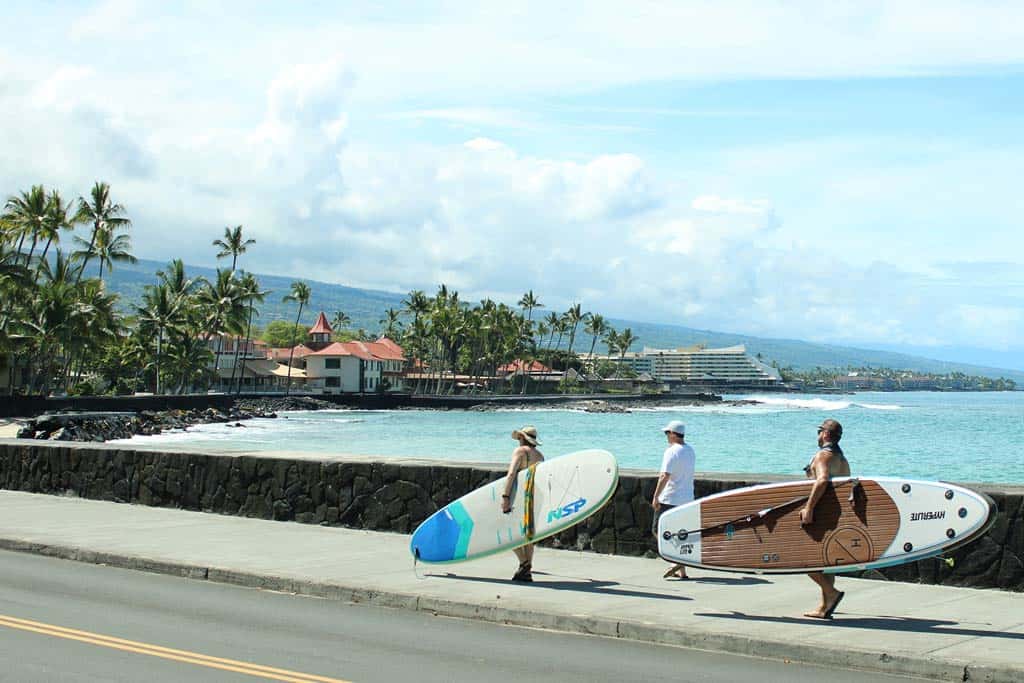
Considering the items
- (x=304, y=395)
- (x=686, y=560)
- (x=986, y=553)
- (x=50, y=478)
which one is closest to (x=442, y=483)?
(x=686, y=560)

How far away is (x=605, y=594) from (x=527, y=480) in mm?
1269

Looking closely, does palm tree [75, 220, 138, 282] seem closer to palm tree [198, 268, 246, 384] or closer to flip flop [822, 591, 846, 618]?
palm tree [198, 268, 246, 384]

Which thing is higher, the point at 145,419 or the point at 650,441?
the point at 650,441

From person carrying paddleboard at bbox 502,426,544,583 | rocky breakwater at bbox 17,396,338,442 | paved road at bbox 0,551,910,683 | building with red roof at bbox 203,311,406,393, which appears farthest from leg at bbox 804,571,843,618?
building with red roof at bbox 203,311,406,393

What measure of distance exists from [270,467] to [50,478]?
546 centimetres

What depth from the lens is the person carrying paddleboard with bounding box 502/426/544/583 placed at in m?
11.1

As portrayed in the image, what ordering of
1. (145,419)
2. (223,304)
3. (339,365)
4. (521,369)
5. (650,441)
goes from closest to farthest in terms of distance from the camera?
(145,419) → (650,441) → (223,304) → (339,365) → (521,369)

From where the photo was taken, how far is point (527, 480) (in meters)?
11.1

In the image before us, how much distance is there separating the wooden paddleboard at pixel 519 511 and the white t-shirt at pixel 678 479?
0.59 metres

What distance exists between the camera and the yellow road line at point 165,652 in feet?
24.8

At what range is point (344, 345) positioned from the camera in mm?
149250

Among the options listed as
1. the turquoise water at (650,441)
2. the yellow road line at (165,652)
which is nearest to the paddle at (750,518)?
the yellow road line at (165,652)

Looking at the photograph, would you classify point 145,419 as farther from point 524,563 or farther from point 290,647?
point 290,647

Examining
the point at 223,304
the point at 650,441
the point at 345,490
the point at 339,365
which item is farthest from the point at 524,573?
the point at 339,365
